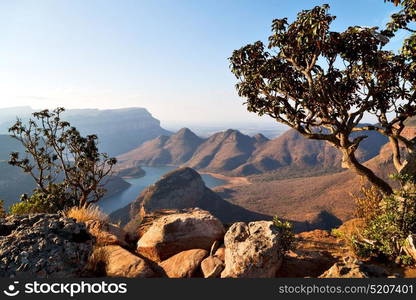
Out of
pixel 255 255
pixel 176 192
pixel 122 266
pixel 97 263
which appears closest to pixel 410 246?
pixel 255 255

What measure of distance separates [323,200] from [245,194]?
5494cm

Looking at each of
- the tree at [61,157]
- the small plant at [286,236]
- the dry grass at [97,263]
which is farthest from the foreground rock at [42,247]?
the tree at [61,157]

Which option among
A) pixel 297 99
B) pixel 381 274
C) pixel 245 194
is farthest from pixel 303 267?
pixel 245 194

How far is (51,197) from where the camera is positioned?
57.2 ft

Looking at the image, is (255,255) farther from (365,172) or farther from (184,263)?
(365,172)

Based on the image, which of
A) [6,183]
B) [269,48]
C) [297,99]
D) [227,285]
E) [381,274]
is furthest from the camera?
[6,183]

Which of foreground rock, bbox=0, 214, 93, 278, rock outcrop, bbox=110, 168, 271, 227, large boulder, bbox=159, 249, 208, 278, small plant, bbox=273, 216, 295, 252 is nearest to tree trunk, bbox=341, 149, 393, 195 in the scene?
small plant, bbox=273, 216, 295, 252

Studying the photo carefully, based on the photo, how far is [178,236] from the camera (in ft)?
31.8

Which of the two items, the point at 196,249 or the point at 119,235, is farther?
the point at 119,235

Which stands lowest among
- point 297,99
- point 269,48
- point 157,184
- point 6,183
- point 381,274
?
point 6,183

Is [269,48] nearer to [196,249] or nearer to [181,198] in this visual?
[196,249]

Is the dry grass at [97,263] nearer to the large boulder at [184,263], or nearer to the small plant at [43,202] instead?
the large boulder at [184,263]

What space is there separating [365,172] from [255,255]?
879 cm

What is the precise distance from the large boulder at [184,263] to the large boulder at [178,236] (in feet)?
1.54
